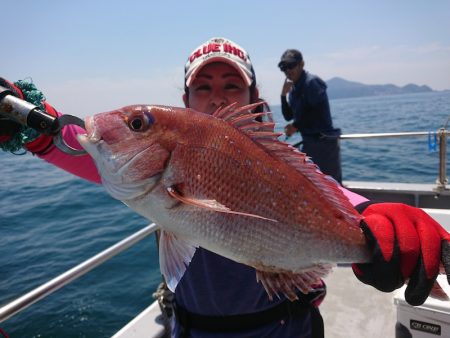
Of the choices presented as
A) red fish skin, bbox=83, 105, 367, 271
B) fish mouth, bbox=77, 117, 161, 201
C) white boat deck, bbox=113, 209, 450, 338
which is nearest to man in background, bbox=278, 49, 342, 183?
white boat deck, bbox=113, 209, 450, 338

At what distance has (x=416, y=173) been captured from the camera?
1077 cm

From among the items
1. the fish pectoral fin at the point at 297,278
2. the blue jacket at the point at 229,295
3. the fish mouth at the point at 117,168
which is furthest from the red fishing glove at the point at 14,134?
the fish pectoral fin at the point at 297,278

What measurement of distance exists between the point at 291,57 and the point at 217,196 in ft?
15.7

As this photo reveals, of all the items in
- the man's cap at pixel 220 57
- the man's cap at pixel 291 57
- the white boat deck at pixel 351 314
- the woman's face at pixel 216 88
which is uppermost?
the man's cap at pixel 291 57

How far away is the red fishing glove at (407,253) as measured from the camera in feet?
4.46

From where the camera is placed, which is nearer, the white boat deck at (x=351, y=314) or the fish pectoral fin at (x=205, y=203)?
the fish pectoral fin at (x=205, y=203)

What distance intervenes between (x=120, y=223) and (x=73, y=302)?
3546 millimetres

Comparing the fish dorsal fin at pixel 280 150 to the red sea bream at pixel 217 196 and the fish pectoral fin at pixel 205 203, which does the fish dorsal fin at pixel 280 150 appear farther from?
the fish pectoral fin at pixel 205 203

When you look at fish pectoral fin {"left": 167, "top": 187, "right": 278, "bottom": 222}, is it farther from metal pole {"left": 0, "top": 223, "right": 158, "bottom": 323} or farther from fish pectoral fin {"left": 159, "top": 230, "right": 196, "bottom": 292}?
metal pole {"left": 0, "top": 223, "right": 158, "bottom": 323}

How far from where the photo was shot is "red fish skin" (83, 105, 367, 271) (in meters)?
1.29

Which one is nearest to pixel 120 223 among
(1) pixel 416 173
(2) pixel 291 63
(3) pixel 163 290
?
(2) pixel 291 63

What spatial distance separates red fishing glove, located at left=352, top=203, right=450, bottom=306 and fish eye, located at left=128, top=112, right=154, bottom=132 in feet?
3.16

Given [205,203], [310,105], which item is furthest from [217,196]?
[310,105]

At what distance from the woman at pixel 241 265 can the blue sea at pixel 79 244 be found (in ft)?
11.7
